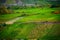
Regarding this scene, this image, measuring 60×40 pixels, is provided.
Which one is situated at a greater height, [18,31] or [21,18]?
[21,18]

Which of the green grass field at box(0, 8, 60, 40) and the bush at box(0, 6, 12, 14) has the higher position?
the bush at box(0, 6, 12, 14)

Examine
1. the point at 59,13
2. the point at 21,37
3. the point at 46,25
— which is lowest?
the point at 21,37

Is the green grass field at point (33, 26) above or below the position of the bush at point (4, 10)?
below

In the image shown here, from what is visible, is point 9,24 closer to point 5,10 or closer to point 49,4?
point 5,10

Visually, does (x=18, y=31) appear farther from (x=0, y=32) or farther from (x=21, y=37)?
(x=0, y=32)

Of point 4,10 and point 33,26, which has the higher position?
point 4,10

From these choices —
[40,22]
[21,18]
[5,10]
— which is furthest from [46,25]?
[5,10]

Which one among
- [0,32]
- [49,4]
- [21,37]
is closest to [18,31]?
[21,37]
